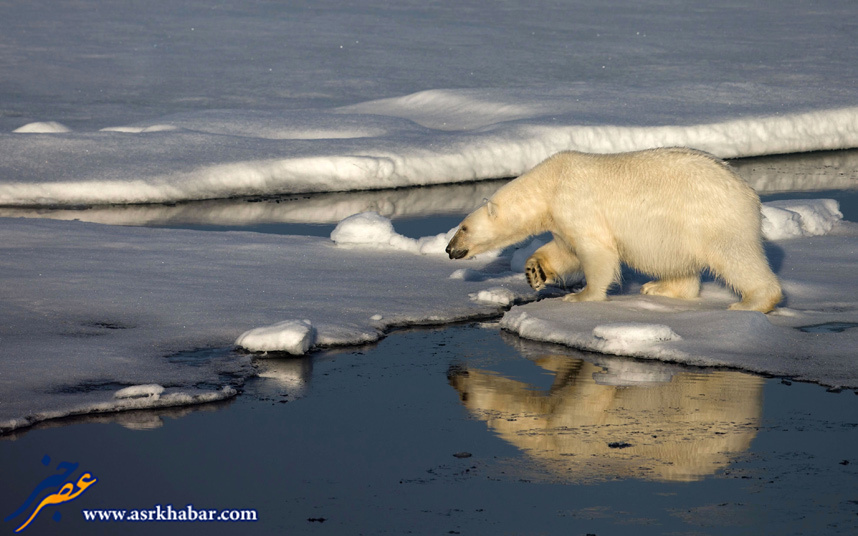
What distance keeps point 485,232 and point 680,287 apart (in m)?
1.23

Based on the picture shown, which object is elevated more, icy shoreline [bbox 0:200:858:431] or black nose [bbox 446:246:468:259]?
black nose [bbox 446:246:468:259]

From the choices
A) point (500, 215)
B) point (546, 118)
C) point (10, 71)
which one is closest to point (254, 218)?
point (500, 215)

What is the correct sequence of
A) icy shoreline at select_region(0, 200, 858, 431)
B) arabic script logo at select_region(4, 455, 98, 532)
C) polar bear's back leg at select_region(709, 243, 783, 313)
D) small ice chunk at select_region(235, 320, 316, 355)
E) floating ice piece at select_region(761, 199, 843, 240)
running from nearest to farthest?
1. arabic script logo at select_region(4, 455, 98, 532)
2. icy shoreline at select_region(0, 200, 858, 431)
3. small ice chunk at select_region(235, 320, 316, 355)
4. polar bear's back leg at select_region(709, 243, 783, 313)
5. floating ice piece at select_region(761, 199, 843, 240)

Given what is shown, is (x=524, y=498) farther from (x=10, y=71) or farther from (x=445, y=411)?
(x=10, y=71)

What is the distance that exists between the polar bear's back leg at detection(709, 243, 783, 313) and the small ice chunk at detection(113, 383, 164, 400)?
306cm

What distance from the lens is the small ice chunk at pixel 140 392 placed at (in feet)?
14.3

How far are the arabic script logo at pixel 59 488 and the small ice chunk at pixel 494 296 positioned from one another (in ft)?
10.0

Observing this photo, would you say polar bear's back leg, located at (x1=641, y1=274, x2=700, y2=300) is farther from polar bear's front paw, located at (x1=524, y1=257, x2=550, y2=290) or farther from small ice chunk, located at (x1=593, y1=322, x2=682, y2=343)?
small ice chunk, located at (x1=593, y1=322, x2=682, y2=343)

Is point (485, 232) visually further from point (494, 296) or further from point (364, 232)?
point (364, 232)

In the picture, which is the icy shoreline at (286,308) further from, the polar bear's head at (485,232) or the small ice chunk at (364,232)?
the polar bear's head at (485,232)

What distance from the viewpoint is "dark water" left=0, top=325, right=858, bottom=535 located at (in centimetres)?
333

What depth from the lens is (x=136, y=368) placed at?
474 cm

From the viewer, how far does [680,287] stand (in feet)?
19.8

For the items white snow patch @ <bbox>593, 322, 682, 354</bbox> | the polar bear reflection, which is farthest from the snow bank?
the polar bear reflection
